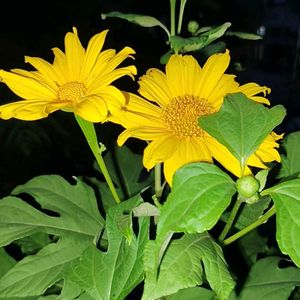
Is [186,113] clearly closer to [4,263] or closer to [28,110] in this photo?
[28,110]

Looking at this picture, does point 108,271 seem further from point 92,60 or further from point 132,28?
point 132,28

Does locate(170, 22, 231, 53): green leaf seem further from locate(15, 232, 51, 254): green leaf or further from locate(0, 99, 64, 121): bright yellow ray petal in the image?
locate(15, 232, 51, 254): green leaf

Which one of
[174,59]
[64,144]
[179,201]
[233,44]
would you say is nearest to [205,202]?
[179,201]

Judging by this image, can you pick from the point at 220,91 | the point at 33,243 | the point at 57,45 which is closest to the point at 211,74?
the point at 220,91

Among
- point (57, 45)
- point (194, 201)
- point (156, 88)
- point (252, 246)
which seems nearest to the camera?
point (194, 201)

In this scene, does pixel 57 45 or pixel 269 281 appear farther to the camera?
pixel 57 45

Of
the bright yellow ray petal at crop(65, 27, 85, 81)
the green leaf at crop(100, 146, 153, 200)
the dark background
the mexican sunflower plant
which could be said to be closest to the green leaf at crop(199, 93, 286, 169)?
the mexican sunflower plant
